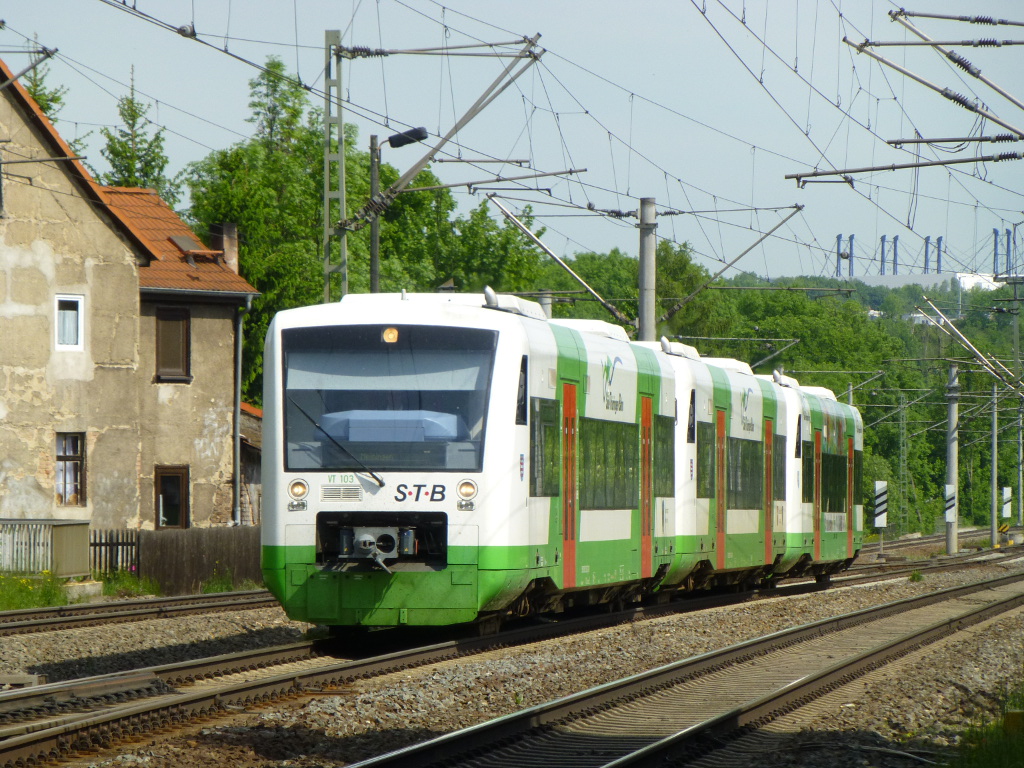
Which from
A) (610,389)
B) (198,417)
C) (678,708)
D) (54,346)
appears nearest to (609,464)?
(610,389)

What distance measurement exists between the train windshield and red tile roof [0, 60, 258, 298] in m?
17.5

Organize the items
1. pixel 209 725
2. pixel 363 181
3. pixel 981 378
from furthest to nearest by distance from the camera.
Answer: pixel 981 378 < pixel 363 181 < pixel 209 725

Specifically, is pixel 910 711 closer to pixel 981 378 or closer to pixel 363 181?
pixel 363 181

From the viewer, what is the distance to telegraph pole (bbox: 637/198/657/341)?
26500mm

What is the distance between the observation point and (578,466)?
16.9 meters

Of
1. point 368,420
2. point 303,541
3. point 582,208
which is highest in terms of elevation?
point 582,208

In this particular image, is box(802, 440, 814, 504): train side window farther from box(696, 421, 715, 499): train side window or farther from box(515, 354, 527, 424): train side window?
box(515, 354, 527, 424): train side window

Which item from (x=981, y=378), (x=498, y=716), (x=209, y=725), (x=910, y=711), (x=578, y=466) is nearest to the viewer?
(x=209, y=725)

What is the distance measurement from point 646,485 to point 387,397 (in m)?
5.83

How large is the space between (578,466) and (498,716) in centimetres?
619

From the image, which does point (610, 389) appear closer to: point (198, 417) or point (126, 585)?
point (126, 585)

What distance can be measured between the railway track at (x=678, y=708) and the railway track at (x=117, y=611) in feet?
26.6

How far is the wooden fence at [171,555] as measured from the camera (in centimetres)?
2753

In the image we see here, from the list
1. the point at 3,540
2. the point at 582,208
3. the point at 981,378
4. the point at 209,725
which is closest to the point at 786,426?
the point at 582,208
